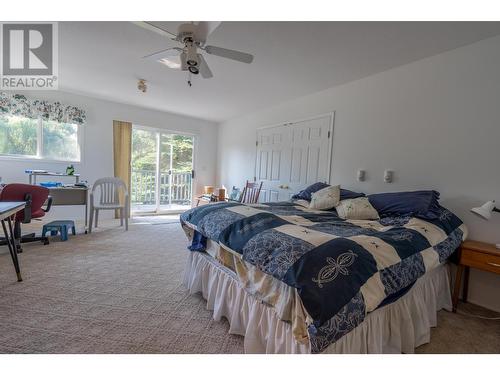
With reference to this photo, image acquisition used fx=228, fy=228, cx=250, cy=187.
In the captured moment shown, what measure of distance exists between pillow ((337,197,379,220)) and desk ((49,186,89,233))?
3.86 meters

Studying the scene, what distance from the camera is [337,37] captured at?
6.61 feet

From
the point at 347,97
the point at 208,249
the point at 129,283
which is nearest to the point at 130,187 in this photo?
the point at 129,283

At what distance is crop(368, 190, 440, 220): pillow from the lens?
6.31 feet

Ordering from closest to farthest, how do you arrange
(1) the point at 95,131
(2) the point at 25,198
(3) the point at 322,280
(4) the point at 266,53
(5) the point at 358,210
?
(3) the point at 322,280 < (5) the point at 358,210 < (4) the point at 266,53 < (2) the point at 25,198 < (1) the point at 95,131

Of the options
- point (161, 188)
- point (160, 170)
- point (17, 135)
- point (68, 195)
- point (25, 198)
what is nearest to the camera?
point (25, 198)

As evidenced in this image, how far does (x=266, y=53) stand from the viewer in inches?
92.8

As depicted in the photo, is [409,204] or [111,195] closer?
[409,204]

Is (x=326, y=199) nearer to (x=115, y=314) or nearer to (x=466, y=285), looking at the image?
(x=466, y=285)

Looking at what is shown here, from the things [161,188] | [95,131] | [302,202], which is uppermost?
[95,131]

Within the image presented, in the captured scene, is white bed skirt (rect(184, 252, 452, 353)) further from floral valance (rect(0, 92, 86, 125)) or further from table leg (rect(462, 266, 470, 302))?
floral valance (rect(0, 92, 86, 125))

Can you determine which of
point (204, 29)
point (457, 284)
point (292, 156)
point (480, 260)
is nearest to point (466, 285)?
point (457, 284)

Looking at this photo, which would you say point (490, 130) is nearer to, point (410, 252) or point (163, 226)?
point (410, 252)

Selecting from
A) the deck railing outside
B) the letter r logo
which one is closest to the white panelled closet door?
the deck railing outside

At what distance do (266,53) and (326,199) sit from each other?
65.3 inches
